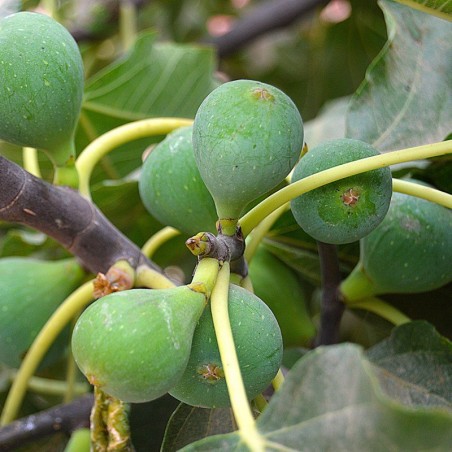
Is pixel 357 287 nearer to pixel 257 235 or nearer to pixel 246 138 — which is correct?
pixel 257 235

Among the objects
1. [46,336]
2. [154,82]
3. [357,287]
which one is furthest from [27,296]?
[154,82]

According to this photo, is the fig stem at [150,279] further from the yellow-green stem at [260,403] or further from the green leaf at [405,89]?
the green leaf at [405,89]

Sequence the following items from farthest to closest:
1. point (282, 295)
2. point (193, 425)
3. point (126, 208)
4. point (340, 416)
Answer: point (126, 208) < point (282, 295) < point (193, 425) < point (340, 416)

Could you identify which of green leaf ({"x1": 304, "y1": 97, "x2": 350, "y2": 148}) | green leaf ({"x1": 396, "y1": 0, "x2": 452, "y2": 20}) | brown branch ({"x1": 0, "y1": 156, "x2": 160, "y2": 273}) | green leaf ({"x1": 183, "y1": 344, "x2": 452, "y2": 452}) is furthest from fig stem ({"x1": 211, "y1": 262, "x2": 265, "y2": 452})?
green leaf ({"x1": 304, "y1": 97, "x2": 350, "y2": 148})

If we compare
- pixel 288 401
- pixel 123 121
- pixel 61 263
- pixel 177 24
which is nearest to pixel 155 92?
pixel 123 121

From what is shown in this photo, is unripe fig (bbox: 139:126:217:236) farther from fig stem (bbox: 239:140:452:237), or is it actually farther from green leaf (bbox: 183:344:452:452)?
green leaf (bbox: 183:344:452:452)

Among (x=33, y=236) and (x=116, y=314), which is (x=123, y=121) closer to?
(x=33, y=236)
